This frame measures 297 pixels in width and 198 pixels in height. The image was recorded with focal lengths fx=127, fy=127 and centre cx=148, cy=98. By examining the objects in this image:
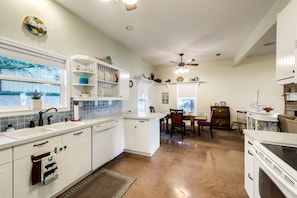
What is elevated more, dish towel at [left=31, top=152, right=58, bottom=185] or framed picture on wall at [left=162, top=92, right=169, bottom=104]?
framed picture on wall at [left=162, top=92, right=169, bottom=104]

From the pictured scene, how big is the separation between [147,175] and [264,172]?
167 centimetres

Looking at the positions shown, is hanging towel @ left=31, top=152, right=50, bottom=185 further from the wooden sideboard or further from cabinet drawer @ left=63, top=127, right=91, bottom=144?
the wooden sideboard

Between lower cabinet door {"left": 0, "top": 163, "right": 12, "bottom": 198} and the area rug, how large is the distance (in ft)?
2.28

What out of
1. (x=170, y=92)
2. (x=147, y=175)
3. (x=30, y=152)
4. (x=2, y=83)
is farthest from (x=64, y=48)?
(x=170, y=92)

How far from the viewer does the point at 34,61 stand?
1.89 metres

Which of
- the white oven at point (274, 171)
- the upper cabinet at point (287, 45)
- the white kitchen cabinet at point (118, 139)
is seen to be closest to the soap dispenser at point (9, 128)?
the white kitchen cabinet at point (118, 139)

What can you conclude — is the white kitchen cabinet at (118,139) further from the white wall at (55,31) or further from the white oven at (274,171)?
the white oven at (274,171)

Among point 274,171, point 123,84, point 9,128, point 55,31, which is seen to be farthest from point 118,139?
point 274,171

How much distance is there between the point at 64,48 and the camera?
2289 millimetres

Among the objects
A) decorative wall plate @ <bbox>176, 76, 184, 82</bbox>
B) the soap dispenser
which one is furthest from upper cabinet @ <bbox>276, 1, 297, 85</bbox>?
decorative wall plate @ <bbox>176, 76, 184, 82</bbox>

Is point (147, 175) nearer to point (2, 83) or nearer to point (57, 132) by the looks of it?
point (57, 132)

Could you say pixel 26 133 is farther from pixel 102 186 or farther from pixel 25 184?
pixel 102 186

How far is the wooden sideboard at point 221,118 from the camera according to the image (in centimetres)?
518

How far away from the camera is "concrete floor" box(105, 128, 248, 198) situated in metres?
1.86
